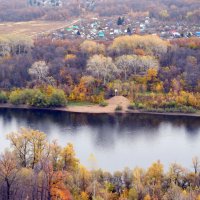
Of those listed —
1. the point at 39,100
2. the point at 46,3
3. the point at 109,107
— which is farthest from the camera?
the point at 46,3

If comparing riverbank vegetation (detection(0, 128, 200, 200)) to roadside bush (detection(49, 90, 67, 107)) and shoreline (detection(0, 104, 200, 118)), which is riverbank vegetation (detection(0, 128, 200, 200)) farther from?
roadside bush (detection(49, 90, 67, 107))

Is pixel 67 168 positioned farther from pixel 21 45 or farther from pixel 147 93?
pixel 21 45

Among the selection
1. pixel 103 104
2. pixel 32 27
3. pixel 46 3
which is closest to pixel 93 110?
pixel 103 104

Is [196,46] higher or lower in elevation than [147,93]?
higher

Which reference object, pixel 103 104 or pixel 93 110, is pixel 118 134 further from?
pixel 103 104

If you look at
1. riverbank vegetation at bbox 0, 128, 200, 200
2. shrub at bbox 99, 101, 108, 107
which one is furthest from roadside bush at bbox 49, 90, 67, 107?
riverbank vegetation at bbox 0, 128, 200, 200

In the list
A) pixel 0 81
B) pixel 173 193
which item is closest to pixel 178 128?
pixel 173 193
